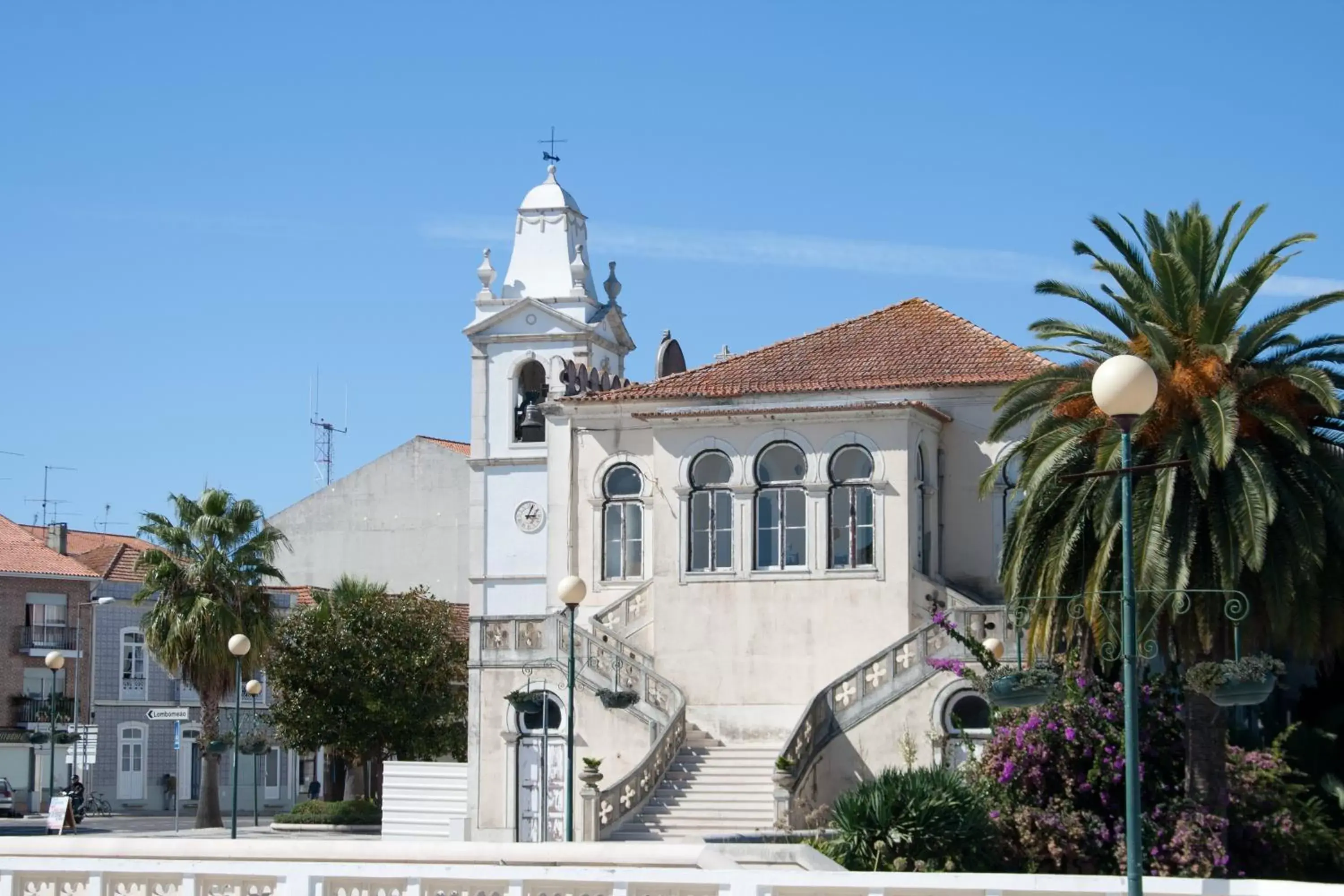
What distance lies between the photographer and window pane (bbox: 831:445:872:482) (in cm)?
3600

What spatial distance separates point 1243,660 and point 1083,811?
522cm

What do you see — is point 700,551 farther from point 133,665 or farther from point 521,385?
point 133,665

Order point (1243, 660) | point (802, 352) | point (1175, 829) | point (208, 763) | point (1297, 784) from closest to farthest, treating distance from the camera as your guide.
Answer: point (1243, 660) → point (1175, 829) → point (1297, 784) → point (802, 352) → point (208, 763)

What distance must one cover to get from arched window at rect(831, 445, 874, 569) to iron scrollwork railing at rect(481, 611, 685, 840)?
3.78 meters

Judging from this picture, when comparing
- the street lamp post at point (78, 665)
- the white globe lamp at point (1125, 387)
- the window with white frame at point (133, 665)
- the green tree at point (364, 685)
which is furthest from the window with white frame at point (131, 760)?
the white globe lamp at point (1125, 387)

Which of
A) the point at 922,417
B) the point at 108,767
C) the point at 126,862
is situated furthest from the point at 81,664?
the point at 126,862

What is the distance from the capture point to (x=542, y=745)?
36.0m

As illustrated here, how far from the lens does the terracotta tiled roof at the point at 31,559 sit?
60844mm

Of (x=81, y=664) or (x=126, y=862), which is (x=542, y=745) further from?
(x=81, y=664)

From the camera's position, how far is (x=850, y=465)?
36.2 meters

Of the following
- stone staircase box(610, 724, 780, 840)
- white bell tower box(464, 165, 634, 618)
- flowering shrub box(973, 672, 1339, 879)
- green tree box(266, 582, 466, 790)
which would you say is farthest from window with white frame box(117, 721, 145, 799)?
flowering shrub box(973, 672, 1339, 879)

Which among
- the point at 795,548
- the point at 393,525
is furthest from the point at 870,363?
the point at 393,525

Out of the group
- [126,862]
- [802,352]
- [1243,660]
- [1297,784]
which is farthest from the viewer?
[802,352]

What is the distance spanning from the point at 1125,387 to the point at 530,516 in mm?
40563
